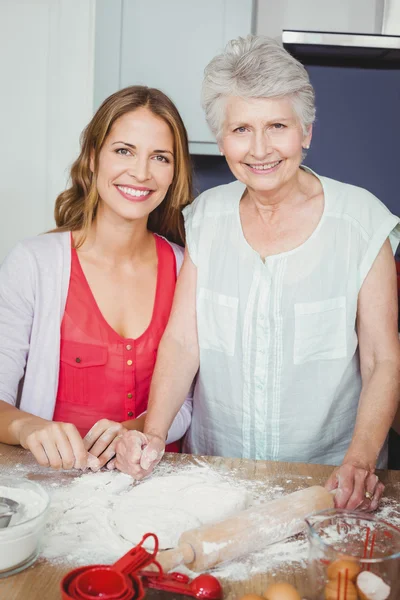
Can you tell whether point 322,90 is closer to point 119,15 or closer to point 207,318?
point 119,15

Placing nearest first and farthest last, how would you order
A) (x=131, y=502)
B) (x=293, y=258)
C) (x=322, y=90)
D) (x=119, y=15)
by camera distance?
(x=131, y=502) < (x=293, y=258) < (x=119, y=15) < (x=322, y=90)

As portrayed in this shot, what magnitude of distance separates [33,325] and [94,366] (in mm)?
176

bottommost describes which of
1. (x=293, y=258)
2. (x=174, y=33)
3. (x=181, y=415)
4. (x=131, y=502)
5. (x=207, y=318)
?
(x=181, y=415)

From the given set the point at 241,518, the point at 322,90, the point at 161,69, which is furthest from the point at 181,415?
the point at 322,90

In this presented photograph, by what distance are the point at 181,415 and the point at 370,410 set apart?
513 millimetres

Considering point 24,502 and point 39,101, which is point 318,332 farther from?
point 39,101

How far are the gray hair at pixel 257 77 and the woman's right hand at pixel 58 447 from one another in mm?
699

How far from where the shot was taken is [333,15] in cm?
249

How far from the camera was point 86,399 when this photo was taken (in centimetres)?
168

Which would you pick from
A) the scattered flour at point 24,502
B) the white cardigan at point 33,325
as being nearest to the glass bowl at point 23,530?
the scattered flour at point 24,502

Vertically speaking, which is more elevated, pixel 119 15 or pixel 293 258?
pixel 119 15

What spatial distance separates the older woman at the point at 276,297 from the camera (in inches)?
→ 54.6

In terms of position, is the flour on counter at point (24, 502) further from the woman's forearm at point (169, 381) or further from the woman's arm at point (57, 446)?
the woman's forearm at point (169, 381)

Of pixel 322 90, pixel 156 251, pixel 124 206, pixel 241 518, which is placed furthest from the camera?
pixel 322 90
